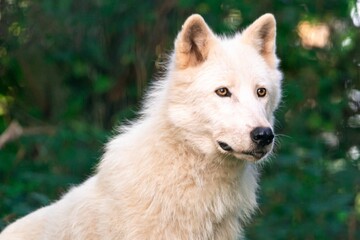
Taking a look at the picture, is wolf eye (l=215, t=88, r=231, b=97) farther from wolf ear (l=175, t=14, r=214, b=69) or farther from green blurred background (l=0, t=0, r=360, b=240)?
green blurred background (l=0, t=0, r=360, b=240)

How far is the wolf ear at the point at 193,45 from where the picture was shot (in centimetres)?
550

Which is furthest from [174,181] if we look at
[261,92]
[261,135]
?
[261,92]

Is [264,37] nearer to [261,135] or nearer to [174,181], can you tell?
[261,135]

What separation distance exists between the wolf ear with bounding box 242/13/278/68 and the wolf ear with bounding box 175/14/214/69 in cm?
36

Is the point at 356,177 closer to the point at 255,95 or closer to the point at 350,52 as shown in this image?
the point at 350,52

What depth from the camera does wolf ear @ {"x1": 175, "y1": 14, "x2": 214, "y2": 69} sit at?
18.1 feet

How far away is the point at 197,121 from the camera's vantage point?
536cm

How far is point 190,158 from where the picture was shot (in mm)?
5445

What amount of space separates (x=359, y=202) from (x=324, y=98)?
143 cm

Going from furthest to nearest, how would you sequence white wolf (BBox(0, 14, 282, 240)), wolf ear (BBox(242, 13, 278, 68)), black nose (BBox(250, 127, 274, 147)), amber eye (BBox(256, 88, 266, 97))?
wolf ear (BBox(242, 13, 278, 68)) → amber eye (BBox(256, 88, 266, 97)) → white wolf (BBox(0, 14, 282, 240)) → black nose (BBox(250, 127, 274, 147))

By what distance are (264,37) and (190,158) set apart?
1.07 metres

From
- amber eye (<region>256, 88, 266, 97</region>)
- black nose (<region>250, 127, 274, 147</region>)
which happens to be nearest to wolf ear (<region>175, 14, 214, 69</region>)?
amber eye (<region>256, 88, 266, 97</region>)

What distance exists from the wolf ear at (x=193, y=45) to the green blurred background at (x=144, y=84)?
4.52m

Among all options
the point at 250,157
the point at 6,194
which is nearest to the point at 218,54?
the point at 250,157
